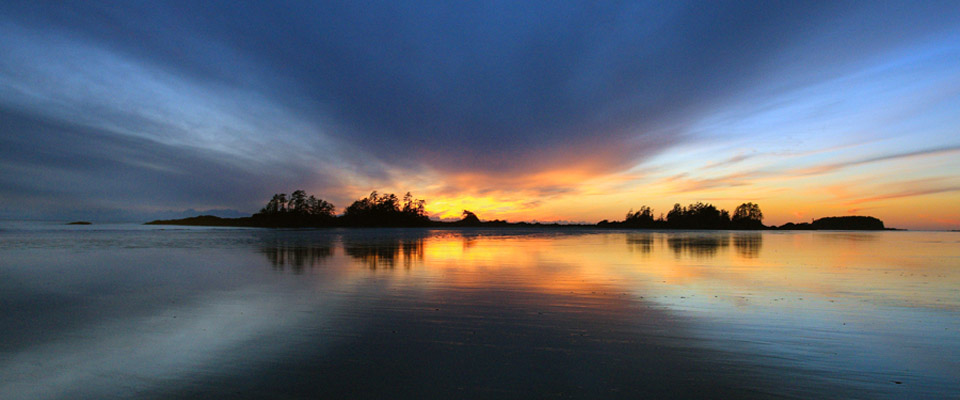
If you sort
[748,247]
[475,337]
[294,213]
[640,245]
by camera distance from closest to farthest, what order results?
[475,337]
[748,247]
[640,245]
[294,213]

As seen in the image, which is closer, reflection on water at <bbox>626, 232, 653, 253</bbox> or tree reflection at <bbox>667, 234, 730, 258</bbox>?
tree reflection at <bbox>667, 234, 730, 258</bbox>

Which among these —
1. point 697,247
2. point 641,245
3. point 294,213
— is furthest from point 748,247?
point 294,213

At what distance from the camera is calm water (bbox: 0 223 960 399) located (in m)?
4.64

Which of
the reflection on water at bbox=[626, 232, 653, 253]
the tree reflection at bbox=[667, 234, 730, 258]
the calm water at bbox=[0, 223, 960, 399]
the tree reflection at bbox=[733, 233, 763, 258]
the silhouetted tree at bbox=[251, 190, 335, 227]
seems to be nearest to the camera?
the calm water at bbox=[0, 223, 960, 399]

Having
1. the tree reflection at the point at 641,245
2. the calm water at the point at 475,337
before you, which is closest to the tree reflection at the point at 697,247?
the tree reflection at the point at 641,245

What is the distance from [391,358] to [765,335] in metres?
6.64

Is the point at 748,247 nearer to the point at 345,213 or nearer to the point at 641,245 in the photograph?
the point at 641,245

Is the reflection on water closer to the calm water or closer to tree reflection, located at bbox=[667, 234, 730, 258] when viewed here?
tree reflection, located at bbox=[667, 234, 730, 258]

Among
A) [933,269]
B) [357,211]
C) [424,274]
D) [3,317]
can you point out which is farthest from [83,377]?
[357,211]

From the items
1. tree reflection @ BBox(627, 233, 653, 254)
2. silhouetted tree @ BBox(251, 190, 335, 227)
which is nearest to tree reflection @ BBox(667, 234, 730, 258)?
tree reflection @ BBox(627, 233, 653, 254)

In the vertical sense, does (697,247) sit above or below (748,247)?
above

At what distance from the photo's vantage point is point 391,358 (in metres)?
5.45

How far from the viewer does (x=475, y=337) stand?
6.52 meters

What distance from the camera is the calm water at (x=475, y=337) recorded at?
464cm
